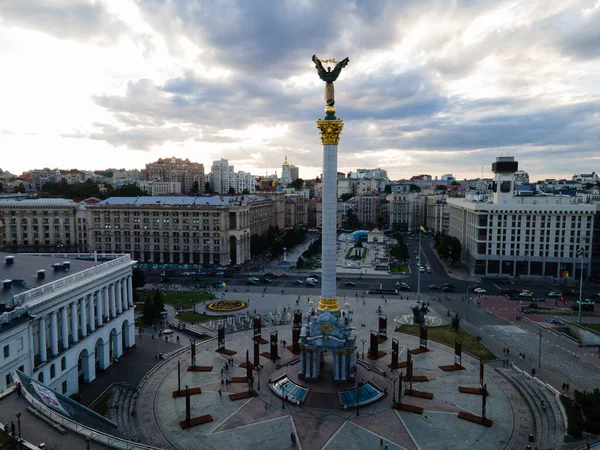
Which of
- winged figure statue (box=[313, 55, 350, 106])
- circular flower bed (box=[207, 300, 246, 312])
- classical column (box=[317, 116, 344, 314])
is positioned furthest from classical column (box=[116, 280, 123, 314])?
winged figure statue (box=[313, 55, 350, 106])

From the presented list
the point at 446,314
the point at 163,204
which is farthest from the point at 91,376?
the point at 163,204

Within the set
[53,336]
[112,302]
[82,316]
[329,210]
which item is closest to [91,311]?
[82,316]

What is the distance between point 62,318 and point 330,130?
34116 millimetres

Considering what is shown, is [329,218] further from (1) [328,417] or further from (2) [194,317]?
(2) [194,317]

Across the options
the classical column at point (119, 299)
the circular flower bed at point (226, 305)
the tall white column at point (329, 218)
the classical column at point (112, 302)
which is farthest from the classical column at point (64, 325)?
the circular flower bed at point (226, 305)

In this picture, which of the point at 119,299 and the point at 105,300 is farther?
the point at 119,299

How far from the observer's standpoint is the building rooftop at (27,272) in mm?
41959

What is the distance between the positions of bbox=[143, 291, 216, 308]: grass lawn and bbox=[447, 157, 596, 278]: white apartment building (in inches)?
2578

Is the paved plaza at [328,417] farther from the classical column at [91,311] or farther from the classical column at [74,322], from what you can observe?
the classical column at [74,322]

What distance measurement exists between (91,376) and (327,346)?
26.1 m

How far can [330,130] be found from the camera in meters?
49.7

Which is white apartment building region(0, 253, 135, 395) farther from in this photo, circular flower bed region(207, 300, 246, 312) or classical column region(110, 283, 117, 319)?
circular flower bed region(207, 300, 246, 312)

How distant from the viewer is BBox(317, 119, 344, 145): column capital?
162ft

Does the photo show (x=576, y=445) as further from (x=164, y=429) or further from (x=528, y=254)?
(x=528, y=254)
